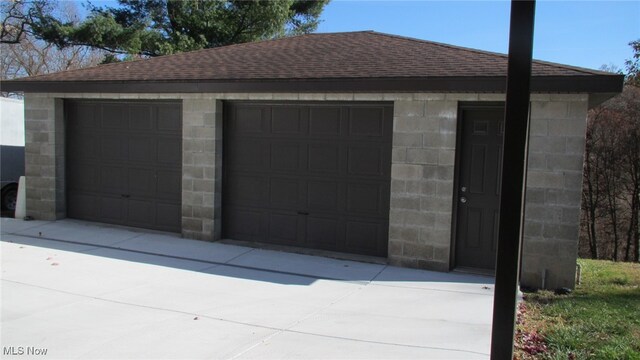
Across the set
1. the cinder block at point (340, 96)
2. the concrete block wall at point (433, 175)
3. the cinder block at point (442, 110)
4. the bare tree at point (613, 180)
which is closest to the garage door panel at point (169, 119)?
the concrete block wall at point (433, 175)

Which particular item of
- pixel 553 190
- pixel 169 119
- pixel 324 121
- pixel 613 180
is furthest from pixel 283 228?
pixel 613 180

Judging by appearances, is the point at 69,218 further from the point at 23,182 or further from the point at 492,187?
the point at 492,187

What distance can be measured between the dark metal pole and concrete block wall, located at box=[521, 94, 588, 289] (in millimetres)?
4037

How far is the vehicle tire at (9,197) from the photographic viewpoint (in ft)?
43.1

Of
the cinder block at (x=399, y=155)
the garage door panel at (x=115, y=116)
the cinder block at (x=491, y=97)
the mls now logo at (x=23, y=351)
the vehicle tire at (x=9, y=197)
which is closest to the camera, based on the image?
the mls now logo at (x=23, y=351)

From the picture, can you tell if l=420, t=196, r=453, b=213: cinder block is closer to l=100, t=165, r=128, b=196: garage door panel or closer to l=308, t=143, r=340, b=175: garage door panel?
l=308, t=143, r=340, b=175: garage door panel

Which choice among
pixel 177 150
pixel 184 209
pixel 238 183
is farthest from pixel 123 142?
pixel 238 183

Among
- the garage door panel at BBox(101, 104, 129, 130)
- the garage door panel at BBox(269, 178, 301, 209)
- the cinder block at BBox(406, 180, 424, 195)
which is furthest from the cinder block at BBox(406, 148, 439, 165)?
the garage door panel at BBox(101, 104, 129, 130)

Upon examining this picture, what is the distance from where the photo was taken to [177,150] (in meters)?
9.68

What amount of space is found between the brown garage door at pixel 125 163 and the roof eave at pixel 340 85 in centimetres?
53

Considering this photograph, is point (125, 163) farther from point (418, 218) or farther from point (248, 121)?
point (418, 218)

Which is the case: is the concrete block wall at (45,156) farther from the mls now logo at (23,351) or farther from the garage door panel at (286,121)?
the mls now logo at (23,351)

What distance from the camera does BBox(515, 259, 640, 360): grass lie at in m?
4.68

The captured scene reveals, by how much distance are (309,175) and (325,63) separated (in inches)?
75.2
